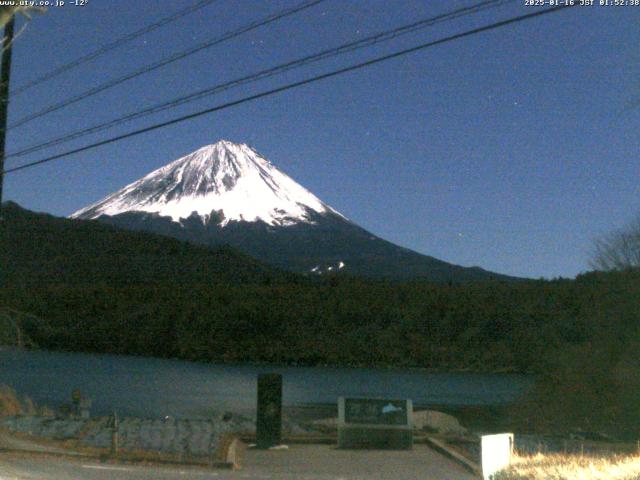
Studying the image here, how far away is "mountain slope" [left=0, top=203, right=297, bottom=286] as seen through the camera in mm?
49531

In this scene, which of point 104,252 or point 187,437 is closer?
point 187,437

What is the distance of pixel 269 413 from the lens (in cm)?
1553

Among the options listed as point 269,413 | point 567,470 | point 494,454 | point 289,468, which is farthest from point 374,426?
point 567,470

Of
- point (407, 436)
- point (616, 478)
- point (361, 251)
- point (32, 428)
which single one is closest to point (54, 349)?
point (32, 428)

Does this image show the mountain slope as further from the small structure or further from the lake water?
the small structure

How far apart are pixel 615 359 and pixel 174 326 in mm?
33787

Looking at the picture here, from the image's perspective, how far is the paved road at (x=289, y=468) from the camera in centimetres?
1148

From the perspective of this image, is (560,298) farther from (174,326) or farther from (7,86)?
(7,86)

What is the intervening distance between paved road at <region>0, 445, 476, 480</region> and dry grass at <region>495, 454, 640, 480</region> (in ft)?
10.1

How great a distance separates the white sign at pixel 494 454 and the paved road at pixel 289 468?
286cm

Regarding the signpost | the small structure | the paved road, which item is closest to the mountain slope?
the signpost

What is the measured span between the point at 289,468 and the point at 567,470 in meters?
5.90

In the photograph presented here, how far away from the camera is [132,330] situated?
55.6 meters

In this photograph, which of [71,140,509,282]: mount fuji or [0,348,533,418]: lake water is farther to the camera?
[71,140,509,282]: mount fuji
